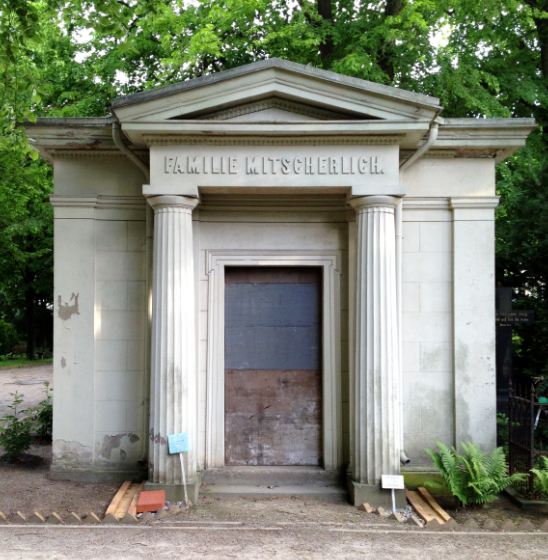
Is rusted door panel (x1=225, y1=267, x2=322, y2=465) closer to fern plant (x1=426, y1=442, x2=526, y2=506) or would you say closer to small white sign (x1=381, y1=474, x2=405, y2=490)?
small white sign (x1=381, y1=474, x2=405, y2=490)

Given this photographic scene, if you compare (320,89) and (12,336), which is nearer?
(320,89)

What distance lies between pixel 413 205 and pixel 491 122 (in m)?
1.39

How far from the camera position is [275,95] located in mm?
7328

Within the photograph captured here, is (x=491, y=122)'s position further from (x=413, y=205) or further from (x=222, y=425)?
(x=222, y=425)

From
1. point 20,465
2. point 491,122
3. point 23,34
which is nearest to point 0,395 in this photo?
point 20,465

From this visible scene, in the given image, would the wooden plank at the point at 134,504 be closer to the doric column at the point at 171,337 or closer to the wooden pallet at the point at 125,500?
the wooden pallet at the point at 125,500

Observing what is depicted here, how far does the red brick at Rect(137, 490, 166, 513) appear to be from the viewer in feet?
22.1

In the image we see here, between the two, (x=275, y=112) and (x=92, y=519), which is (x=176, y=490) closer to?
(x=92, y=519)

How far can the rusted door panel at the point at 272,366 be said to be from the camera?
26.9 ft

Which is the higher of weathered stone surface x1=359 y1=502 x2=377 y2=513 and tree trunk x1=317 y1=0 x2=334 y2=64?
tree trunk x1=317 y1=0 x2=334 y2=64

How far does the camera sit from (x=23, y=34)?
821 cm

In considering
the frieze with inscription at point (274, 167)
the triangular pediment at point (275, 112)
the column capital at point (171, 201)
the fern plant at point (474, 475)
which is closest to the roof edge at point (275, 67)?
the triangular pediment at point (275, 112)

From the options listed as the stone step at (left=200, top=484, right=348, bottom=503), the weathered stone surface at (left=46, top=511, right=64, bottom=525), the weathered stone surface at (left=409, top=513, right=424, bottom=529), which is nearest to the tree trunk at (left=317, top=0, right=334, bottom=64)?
the stone step at (left=200, top=484, right=348, bottom=503)

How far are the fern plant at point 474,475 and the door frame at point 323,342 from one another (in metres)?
1.39
